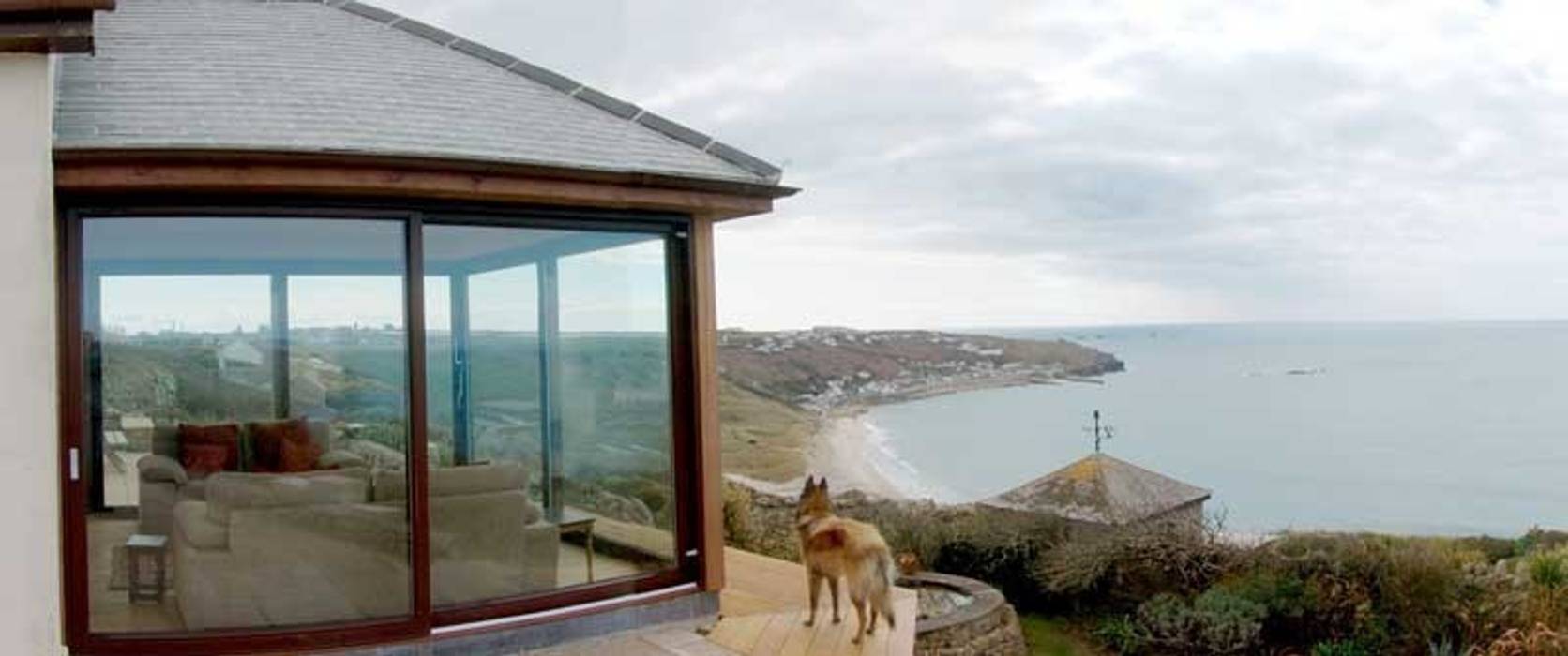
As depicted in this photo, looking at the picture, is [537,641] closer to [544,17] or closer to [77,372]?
[77,372]

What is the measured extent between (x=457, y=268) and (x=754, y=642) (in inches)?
85.7

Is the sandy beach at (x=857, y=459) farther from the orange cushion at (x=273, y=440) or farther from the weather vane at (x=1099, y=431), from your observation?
the orange cushion at (x=273, y=440)

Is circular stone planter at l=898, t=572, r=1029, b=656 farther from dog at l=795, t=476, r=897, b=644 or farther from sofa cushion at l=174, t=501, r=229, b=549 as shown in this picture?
sofa cushion at l=174, t=501, r=229, b=549

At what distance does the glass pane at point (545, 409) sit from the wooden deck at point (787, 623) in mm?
525

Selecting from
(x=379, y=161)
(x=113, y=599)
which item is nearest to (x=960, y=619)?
(x=379, y=161)

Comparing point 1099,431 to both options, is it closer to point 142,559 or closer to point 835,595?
point 835,595

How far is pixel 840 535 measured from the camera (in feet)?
17.6

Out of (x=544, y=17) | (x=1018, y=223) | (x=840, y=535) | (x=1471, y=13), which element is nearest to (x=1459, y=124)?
(x=1471, y=13)

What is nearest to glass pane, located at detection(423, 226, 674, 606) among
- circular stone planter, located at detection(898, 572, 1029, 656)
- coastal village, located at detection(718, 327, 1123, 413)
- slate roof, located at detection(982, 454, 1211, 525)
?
circular stone planter, located at detection(898, 572, 1029, 656)

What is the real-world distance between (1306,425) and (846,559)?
402 inches

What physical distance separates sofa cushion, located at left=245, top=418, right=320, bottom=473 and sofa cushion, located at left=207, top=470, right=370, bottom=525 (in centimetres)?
4

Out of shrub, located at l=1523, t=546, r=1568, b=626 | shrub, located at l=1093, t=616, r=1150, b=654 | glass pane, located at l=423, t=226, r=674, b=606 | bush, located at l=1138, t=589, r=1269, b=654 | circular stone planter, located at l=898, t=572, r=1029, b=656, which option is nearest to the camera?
glass pane, located at l=423, t=226, r=674, b=606

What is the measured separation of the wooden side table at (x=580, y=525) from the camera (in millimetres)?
5551

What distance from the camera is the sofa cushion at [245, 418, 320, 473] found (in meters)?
4.85
